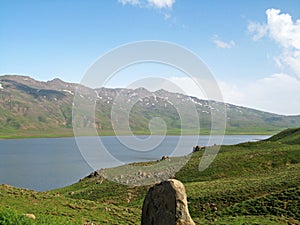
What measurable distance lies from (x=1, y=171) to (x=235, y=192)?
303 ft

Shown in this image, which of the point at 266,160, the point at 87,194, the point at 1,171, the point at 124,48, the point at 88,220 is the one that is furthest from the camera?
the point at 1,171

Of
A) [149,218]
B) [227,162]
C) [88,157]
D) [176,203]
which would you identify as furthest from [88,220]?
[88,157]

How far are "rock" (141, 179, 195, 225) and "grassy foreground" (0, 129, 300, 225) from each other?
576 cm

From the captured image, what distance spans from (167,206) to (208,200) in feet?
66.3

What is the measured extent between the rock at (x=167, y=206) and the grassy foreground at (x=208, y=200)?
18.9ft

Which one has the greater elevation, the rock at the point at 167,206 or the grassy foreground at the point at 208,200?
the rock at the point at 167,206

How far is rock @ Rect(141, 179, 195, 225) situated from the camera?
18078mm

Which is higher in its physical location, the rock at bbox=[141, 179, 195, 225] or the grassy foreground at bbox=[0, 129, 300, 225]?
the rock at bbox=[141, 179, 195, 225]

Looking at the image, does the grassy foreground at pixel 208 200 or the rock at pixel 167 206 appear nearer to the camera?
the rock at pixel 167 206

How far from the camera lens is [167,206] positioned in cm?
1839

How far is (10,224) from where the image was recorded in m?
15.6

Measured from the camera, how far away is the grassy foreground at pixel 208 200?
26.7m

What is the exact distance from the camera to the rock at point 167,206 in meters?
18.1

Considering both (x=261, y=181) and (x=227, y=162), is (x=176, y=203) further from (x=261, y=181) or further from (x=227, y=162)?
(x=227, y=162)
